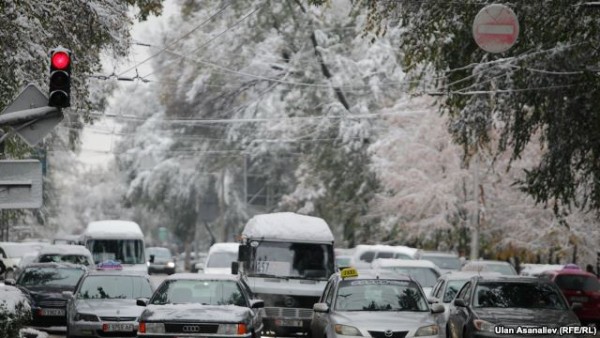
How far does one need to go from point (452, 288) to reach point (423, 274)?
5959mm

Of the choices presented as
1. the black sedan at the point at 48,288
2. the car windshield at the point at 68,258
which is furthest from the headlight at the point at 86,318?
the car windshield at the point at 68,258

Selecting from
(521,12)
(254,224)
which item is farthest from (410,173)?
(521,12)

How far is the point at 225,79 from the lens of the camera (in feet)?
172

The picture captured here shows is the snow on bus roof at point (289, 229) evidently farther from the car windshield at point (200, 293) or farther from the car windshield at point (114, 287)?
the car windshield at point (200, 293)

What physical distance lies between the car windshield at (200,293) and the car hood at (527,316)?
3868mm

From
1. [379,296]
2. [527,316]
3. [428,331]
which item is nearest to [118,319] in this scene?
[379,296]

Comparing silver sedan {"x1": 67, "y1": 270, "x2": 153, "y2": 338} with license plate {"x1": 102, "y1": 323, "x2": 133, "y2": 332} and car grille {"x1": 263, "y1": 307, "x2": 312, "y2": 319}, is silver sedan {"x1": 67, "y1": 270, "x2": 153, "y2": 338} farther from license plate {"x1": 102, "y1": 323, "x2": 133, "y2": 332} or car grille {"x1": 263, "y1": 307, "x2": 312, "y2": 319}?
car grille {"x1": 263, "y1": 307, "x2": 312, "y2": 319}

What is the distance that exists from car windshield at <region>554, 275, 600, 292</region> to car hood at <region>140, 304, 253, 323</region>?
53.0 ft

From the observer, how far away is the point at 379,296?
18438 mm

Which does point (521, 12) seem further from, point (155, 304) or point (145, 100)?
point (145, 100)

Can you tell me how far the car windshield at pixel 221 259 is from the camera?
35.6 meters

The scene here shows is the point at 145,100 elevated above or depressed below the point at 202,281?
above

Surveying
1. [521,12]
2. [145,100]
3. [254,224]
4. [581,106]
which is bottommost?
[254,224]

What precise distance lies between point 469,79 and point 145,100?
1921 inches
